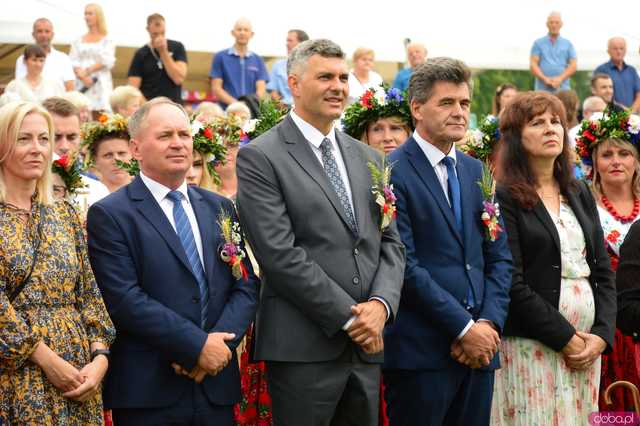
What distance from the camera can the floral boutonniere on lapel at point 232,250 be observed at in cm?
530

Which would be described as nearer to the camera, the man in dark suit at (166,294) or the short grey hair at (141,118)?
the man in dark suit at (166,294)

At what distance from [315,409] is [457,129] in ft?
5.77

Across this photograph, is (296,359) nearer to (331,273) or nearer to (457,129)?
(331,273)

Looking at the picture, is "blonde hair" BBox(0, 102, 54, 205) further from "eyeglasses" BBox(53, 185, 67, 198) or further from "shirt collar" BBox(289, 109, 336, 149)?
"shirt collar" BBox(289, 109, 336, 149)

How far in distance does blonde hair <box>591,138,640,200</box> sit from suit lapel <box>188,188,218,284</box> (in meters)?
3.08

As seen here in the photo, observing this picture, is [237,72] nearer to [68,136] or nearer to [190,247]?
[68,136]

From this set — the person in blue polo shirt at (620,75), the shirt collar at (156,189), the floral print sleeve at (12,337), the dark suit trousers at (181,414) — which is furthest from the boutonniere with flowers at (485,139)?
the person in blue polo shirt at (620,75)

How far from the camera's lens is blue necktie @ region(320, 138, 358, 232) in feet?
17.1

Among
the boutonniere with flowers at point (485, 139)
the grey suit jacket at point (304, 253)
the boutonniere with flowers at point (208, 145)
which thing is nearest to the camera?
the grey suit jacket at point (304, 253)

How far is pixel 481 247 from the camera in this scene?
224 inches

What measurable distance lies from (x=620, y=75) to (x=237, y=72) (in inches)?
236

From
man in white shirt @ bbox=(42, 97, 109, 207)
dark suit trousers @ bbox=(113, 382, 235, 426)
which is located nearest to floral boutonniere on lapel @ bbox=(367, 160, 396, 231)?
dark suit trousers @ bbox=(113, 382, 235, 426)

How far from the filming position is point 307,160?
5.23 m

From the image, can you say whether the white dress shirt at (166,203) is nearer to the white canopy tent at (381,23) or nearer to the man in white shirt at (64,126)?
the man in white shirt at (64,126)
